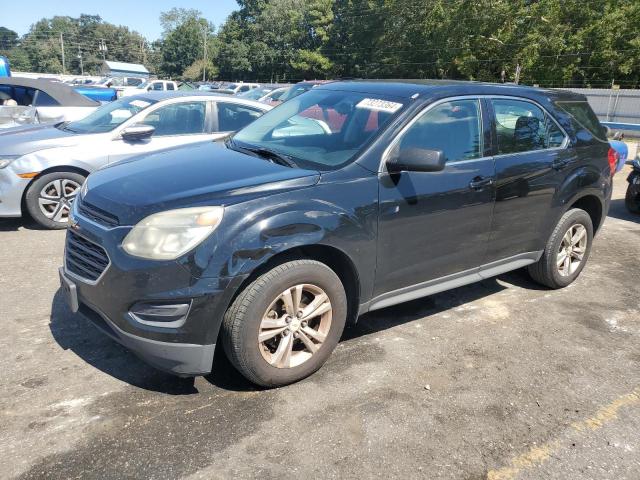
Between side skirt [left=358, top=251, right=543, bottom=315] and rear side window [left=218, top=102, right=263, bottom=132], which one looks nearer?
side skirt [left=358, top=251, right=543, bottom=315]

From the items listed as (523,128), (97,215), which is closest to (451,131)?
(523,128)

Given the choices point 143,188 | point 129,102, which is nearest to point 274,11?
point 129,102

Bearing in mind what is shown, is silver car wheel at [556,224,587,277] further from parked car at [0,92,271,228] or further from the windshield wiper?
parked car at [0,92,271,228]

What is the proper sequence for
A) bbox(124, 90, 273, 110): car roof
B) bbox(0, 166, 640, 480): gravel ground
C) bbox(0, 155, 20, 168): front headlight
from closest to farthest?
bbox(0, 166, 640, 480): gravel ground
bbox(0, 155, 20, 168): front headlight
bbox(124, 90, 273, 110): car roof

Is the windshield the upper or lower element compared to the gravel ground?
upper

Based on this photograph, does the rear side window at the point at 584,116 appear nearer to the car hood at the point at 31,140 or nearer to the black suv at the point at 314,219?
the black suv at the point at 314,219

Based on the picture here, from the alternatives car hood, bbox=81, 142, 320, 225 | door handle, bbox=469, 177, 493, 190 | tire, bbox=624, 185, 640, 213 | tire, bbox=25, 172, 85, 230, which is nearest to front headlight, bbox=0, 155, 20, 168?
tire, bbox=25, 172, 85, 230

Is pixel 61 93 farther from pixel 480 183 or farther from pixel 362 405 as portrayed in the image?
pixel 362 405

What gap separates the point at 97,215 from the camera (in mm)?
3070

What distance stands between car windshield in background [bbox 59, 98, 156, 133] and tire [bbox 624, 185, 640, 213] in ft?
23.0

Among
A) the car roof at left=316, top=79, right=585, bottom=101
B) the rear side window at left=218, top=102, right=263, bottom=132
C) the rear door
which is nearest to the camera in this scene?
the car roof at left=316, top=79, right=585, bottom=101

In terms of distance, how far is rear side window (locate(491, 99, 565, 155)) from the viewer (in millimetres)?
4062

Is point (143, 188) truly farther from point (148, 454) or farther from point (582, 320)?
point (582, 320)

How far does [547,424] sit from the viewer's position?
9.67 feet
